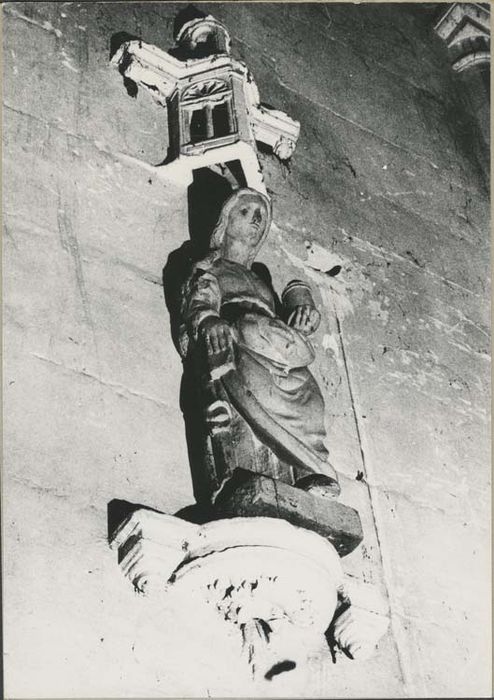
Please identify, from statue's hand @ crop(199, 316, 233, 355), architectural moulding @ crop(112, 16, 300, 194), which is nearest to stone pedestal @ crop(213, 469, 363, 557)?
statue's hand @ crop(199, 316, 233, 355)

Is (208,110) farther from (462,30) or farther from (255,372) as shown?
(462,30)

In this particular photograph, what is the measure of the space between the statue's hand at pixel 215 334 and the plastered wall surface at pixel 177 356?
0.34 meters

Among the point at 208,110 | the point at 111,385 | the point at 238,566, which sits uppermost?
the point at 208,110

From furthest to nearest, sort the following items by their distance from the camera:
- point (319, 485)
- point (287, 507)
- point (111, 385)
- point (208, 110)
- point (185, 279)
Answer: point (208, 110), point (185, 279), point (111, 385), point (319, 485), point (287, 507)

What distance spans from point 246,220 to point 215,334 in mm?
797

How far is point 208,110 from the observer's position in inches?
202

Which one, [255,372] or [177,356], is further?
[177,356]

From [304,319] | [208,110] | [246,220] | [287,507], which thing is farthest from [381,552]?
[208,110]

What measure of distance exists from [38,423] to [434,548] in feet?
6.08

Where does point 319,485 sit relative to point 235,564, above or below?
above

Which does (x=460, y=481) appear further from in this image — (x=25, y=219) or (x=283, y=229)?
(x=25, y=219)

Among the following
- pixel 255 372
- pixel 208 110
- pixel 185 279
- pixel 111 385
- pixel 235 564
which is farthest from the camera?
pixel 208 110

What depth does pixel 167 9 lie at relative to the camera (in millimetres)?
5969

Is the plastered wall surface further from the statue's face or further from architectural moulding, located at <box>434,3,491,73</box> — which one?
architectural moulding, located at <box>434,3,491,73</box>
